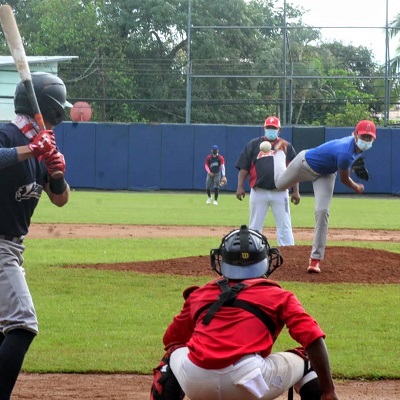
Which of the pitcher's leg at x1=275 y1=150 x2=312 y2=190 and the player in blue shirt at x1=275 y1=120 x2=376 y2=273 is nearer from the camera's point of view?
the player in blue shirt at x1=275 y1=120 x2=376 y2=273

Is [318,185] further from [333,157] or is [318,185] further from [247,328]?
[247,328]

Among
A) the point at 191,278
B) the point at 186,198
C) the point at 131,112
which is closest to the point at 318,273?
the point at 191,278

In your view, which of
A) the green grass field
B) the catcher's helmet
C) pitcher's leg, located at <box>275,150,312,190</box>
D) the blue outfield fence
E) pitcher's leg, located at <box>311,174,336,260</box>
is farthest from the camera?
Answer: the blue outfield fence

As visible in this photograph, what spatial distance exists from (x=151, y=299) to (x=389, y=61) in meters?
26.3

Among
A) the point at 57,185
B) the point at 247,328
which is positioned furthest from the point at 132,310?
the point at 247,328

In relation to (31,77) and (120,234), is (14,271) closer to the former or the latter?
(31,77)

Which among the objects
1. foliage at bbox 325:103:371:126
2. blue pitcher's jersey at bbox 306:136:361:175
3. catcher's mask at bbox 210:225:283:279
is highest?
foliage at bbox 325:103:371:126

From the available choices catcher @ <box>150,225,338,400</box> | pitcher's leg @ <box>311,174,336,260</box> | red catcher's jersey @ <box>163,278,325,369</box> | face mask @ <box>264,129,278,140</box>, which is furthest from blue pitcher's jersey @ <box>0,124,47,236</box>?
face mask @ <box>264,129,278,140</box>

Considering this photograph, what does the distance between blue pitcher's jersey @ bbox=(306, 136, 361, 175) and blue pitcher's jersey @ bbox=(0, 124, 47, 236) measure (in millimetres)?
6340

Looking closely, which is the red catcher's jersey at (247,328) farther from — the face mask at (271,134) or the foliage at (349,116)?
the foliage at (349,116)

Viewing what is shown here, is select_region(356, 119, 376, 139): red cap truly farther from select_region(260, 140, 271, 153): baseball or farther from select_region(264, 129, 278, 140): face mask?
select_region(264, 129, 278, 140): face mask

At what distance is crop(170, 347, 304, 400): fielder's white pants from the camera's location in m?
4.40

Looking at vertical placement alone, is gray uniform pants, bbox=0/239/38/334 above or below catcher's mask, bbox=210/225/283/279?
below

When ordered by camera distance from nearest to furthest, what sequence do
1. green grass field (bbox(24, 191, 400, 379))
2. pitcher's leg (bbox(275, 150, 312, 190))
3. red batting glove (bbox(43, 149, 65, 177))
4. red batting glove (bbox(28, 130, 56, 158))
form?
red batting glove (bbox(28, 130, 56, 158))
red batting glove (bbox(43, 149, 65, 177))
green grass field (bbox(24, 191, 400, 379))
pitcher's leg (bbox(275, 150, 312, 190))
